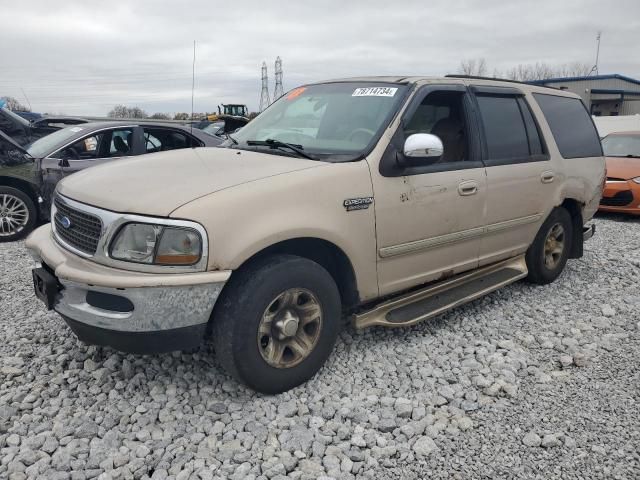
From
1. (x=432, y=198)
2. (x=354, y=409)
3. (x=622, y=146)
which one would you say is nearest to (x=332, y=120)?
(x=432, y=198)

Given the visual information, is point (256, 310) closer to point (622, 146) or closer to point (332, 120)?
point (332, 120)

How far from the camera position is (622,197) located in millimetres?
8766

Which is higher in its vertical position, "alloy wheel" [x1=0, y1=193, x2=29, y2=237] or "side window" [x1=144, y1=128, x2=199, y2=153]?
"side window" [x1=144, y1=128, x2=199, y2=153]

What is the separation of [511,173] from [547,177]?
1.98 ft

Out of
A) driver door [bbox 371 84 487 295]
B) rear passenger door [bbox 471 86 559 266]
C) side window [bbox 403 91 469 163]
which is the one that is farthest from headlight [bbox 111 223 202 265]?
rear passenger door [bbox 471 86 559 266]

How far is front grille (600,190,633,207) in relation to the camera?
28.6 feet

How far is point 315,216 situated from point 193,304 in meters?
0.83

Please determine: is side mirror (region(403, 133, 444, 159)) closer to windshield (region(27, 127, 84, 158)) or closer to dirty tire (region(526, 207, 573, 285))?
dirty tire (region(526, 207, 573, 285))

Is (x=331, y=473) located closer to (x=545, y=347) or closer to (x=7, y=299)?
(x=545, y=347)

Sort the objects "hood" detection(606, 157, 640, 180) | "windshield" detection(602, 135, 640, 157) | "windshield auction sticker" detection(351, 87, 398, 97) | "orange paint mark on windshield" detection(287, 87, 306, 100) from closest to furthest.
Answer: "windshield auction sticker" detection(351, 87, 398, 97)
"orange paint mark on windshield" detection(287, 87, 306, 100)
"hood" detection(606, 157, 640, 180)
"windshield" detection(602, 135, 640, 157)

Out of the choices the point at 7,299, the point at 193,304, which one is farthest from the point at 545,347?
the point at 7,299

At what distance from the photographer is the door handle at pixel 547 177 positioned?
4.56m

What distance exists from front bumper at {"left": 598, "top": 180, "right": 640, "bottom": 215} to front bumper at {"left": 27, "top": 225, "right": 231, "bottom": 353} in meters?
8.12

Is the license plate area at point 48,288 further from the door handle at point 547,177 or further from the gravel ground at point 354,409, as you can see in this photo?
the door handle at point 547,177
